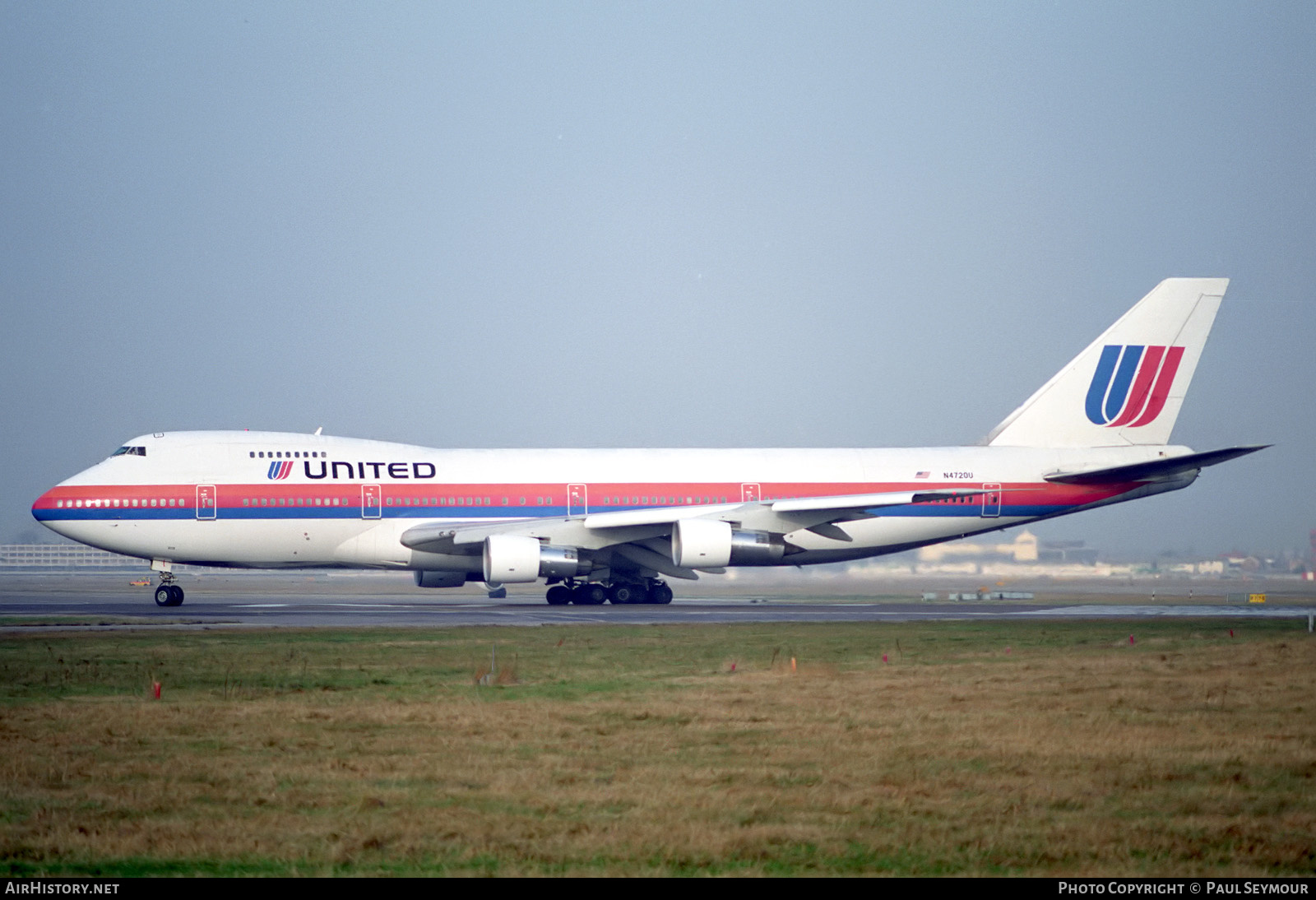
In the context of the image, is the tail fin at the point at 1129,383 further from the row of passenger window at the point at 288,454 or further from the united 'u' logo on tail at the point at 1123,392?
the row of passenger window at the point at 288,454

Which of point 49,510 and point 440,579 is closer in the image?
point 49,510

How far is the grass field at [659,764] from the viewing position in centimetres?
779

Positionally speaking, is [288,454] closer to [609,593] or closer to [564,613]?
[609,593]

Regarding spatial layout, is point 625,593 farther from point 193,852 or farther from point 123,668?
point 193,852

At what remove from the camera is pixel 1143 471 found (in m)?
35.4

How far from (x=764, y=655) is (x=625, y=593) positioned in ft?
51.8

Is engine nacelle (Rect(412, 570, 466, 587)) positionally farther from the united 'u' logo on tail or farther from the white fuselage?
the united 'u' logo on tail

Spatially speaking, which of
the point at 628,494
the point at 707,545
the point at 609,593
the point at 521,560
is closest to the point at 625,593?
Answer: the point at 609,593

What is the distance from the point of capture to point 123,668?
1742 centimetres

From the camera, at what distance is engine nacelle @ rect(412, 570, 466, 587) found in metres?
36.9

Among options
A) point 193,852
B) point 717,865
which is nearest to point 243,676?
point 193,852

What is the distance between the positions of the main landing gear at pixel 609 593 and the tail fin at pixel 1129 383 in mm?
11589

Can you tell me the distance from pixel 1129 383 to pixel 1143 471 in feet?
11.8

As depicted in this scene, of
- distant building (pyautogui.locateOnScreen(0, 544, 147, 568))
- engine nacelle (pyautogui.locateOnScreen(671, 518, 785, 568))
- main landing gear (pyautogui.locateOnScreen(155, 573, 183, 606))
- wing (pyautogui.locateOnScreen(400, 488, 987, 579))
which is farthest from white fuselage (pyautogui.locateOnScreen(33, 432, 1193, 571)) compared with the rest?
distant building (pyautogui.locateOnScreen(0, 544, 147, 568))
